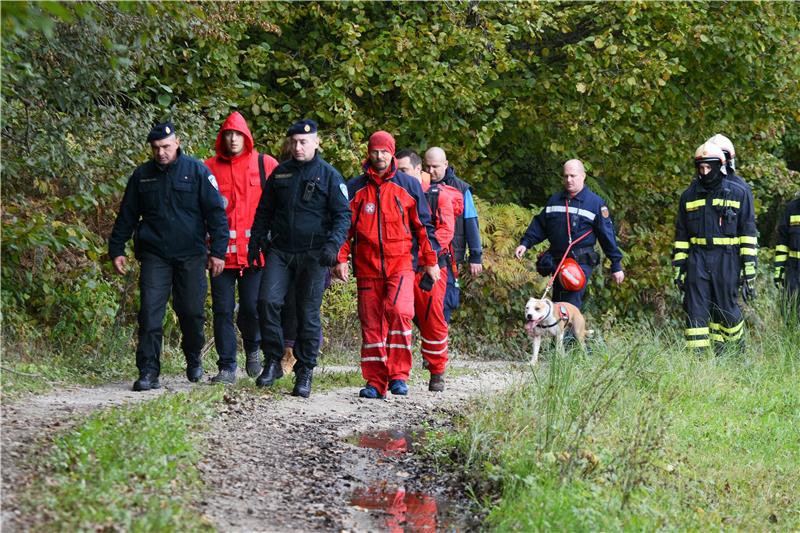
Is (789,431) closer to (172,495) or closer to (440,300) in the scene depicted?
(440,300)

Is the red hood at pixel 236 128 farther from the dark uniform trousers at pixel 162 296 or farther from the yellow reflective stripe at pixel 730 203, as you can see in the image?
the yellow reflective stripe at pixel 730 203

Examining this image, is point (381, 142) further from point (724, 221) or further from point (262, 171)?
point (724, 221)

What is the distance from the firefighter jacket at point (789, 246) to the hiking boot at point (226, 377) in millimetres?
7896

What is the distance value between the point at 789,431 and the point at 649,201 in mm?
11961

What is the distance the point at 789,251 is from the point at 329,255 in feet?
26.9

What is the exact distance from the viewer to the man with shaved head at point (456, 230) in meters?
12.1

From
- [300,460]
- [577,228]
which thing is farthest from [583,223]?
[300,460]

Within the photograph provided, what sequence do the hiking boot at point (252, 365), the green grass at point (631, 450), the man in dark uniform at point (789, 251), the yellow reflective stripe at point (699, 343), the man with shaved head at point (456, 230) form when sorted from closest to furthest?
the green grass at point (631, 450) < the hiking boot at point (252, 365) < the man with shaved head at point (456, 230) < the yellow reflective stripe at point (699, 343) < the man in dark uniform at point (789, 251)

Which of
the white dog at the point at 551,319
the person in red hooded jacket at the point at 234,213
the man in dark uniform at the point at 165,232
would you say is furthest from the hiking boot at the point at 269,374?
the white dog at the point at 551,319

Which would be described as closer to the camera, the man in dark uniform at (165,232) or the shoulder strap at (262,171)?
the man in dark uniform at (165,232)

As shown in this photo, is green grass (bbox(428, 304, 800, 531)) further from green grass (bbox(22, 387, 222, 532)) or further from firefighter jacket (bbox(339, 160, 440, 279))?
green grass (bbox(22, 387, 222, 532))

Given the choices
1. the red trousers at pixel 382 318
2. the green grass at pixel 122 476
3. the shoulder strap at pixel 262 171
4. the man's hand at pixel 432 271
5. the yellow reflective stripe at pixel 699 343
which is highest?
the shoulder strap at pixel 262 171

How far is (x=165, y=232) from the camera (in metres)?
9.80

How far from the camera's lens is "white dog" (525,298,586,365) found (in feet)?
41.3
